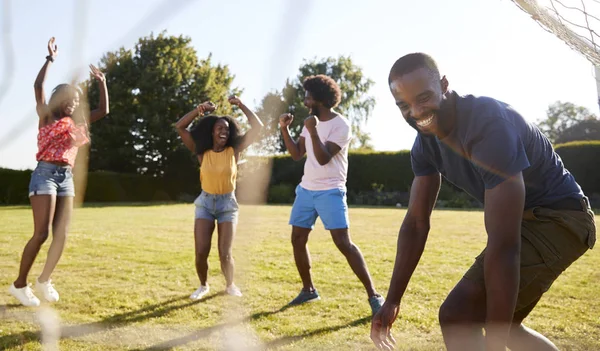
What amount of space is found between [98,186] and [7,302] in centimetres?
2247

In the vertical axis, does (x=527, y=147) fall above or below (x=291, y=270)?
above

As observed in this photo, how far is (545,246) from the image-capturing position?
2.20 m

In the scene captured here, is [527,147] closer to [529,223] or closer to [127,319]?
[529,223]

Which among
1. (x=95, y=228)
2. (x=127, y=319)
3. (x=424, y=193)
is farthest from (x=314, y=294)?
(x=95, y=228)

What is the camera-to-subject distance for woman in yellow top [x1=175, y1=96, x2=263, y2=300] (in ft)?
16.7

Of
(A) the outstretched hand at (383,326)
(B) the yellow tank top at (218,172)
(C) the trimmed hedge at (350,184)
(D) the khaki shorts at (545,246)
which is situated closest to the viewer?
(D) the khaki shorts at (545,246)

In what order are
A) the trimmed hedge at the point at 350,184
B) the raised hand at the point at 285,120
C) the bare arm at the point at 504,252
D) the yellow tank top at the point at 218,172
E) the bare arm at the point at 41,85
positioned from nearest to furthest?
the bare arm at the point at 504,252, the bare arm at the point at 41,85, the raised hand at the point at 285,120, the yellow tank top at the point at 218,172, the trimmed hedge at the point at 350,184

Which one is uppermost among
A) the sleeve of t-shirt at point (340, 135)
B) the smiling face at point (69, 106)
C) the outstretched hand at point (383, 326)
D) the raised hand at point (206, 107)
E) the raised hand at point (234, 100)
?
the raised hand at point (234, 100)

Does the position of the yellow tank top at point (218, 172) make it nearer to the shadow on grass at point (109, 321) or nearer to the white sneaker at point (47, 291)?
the shadow on grass at point (109, 321)

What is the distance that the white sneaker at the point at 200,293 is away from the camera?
4.91 metres

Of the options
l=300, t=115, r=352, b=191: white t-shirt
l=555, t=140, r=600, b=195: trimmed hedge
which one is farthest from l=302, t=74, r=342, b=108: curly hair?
l=555, t=140, r=600, b=195: trimmed hedge

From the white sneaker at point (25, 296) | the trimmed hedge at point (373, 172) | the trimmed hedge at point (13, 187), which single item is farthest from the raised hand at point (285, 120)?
the trimmed hedge at point (373, 172)

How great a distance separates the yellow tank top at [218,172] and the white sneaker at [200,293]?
2.82 ft

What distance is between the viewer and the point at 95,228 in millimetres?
11586
